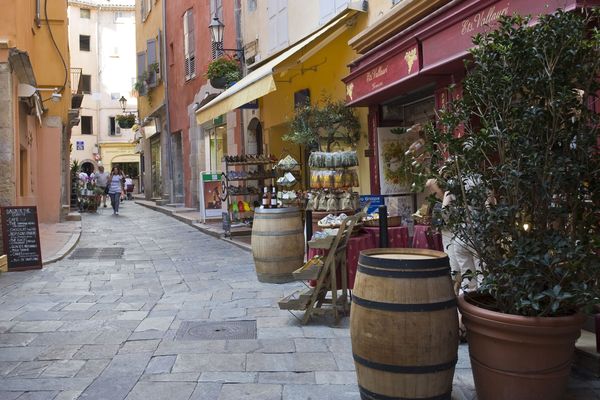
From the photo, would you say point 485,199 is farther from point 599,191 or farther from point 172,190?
point 172,190

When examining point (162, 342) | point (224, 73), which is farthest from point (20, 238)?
point (224, 73)

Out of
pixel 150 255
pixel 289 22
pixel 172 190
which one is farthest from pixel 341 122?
pixel 172 190

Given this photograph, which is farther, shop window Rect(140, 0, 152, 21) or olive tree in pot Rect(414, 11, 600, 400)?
shop window Rect(140, 0, 152, 21)


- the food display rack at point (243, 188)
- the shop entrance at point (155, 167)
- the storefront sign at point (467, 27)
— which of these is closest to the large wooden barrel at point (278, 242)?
the storefront sign at point (467, 27)

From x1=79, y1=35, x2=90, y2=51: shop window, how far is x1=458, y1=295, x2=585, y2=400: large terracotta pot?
4266 centimetres

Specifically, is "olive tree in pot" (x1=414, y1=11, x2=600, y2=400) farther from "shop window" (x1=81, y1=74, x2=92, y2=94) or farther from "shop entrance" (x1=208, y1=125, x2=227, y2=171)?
"shop window" (x1=81, y1=74, x2=92, y2=94)

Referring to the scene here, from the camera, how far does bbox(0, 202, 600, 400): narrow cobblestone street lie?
3465 millimetres

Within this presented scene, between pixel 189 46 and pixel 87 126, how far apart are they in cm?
2538

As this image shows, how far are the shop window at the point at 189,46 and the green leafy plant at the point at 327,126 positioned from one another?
31.7 ft

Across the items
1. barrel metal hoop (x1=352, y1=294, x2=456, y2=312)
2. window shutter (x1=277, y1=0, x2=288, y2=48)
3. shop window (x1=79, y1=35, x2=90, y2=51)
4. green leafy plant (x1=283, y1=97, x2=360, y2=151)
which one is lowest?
barrel metal hoop (x1=352, y1=294, x2=456, y2=312)

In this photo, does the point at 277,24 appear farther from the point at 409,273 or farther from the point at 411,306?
the point at 411,306

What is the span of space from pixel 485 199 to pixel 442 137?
43cm

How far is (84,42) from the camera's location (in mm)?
40875

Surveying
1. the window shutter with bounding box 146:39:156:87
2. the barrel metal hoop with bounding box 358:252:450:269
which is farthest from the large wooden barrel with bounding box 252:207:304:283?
the window shutter with bounding box 146:39:156:87
